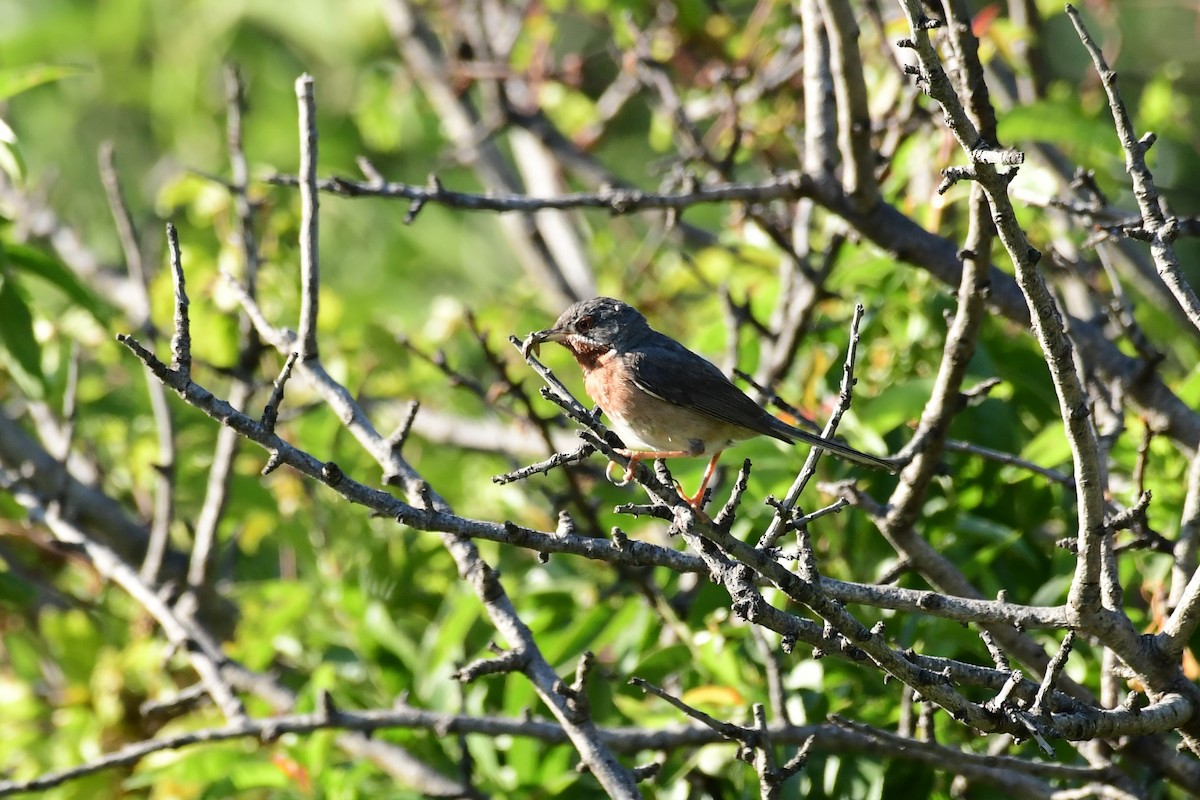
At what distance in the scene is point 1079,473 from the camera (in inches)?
98.4

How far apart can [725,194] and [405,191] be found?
2.95 ft

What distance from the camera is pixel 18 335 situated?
4.02 meters

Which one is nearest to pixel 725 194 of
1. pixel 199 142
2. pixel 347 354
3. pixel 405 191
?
pixel 405 191

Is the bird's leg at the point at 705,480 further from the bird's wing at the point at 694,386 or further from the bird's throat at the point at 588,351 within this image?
the bird's throat at the point at 588,351

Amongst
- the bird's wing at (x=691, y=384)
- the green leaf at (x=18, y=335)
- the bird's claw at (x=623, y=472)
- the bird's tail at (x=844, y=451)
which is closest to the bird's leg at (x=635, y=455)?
the bird's claw at (x=623, y=472)

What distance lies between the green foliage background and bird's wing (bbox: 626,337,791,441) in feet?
0.36

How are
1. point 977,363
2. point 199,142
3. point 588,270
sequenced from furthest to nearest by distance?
point 199,142, point 588,270, point 977,363

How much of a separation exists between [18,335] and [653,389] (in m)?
2.02

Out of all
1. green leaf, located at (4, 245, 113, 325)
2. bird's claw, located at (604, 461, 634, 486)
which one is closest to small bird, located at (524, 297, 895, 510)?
bird's claw, located at (604, 461, 634, 486)

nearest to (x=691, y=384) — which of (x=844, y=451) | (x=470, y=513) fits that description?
(x=844, y=451)

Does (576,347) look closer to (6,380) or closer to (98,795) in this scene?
(98,795)

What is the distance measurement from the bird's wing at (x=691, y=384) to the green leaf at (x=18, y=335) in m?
1.91

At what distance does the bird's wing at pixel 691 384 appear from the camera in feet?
13.2

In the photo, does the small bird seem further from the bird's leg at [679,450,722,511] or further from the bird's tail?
the bird's tail
